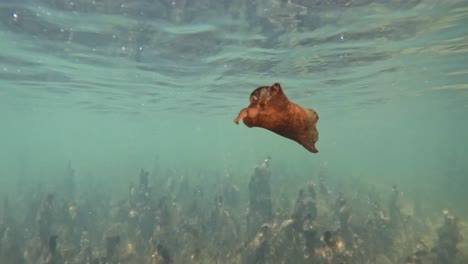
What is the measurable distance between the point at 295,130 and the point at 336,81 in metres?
25.2

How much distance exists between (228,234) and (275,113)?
14.6 meters

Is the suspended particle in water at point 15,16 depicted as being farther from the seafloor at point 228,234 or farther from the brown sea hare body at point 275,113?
the brown sea hare body at point 275,113

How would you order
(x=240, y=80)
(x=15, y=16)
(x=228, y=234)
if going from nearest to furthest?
(x=15, y=16)
(x=228, y=234)
(x=240, y=80)

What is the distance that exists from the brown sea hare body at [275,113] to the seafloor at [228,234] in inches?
321

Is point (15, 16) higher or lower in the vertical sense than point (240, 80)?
higher

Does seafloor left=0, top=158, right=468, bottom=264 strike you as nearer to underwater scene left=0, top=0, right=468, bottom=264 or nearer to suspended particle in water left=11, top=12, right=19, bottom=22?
underwater scene left=0, top=0, right=468, bottom=264

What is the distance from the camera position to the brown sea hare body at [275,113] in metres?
2.23

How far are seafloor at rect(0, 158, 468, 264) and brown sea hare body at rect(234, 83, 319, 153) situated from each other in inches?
321

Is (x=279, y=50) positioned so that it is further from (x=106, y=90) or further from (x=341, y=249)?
(x=106, y=90)

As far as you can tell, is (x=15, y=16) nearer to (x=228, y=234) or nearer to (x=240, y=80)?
(x=228, y=234)

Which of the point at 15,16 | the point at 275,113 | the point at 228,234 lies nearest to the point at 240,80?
the point at 228,234

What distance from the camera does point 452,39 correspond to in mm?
16406

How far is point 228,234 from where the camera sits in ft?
52.3

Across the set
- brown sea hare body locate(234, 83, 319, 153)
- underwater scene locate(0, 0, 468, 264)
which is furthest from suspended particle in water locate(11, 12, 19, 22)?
brown sea hare body locate(234, 83, 319, 153)
